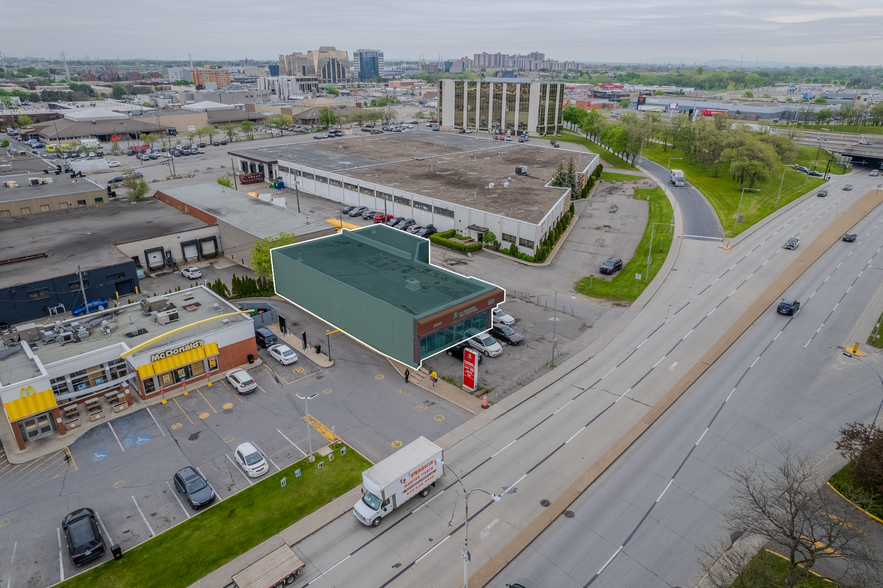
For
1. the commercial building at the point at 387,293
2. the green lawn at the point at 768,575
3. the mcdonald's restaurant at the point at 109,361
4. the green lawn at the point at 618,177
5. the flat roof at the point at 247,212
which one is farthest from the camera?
the green lawn at the point at 618,177

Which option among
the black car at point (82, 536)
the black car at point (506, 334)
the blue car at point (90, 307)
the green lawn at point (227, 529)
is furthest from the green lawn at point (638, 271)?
the blue car at point (90, 307)

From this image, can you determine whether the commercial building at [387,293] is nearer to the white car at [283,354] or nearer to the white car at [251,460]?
the white car at [283,354]

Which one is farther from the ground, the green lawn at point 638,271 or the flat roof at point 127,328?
the flat roof at point 127,328

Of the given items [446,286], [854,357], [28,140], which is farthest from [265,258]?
[28,140]

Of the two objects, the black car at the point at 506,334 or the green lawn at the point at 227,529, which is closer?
the green lawn at the point at 227,529

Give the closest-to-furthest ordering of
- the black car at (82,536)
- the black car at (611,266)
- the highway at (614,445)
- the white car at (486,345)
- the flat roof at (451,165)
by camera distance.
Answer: the black car at (82,536) → the highway at (614,445) → the white car at (486,345) → the black car at (611,266) → the flat roof at (451,165)

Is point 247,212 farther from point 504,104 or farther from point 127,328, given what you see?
point 504,104
